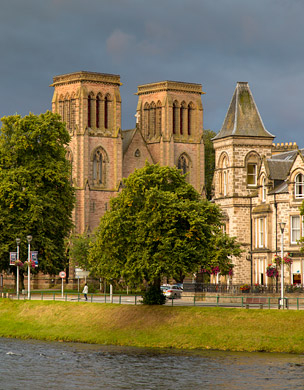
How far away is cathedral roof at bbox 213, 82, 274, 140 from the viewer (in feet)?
299

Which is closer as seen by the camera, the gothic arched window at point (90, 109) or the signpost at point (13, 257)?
the signpost at point (13, 257)

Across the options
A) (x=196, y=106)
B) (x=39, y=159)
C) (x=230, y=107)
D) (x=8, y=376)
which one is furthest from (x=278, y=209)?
(x=196, y=106)

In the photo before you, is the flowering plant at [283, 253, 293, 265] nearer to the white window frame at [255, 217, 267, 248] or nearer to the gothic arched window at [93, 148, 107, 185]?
the white window frame at [255, 217, 267, 248]

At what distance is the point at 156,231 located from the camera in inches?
2402

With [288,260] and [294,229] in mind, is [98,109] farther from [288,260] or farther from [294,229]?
[288,260]

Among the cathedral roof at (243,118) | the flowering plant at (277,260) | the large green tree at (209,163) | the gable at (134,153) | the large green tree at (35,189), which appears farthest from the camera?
the large green tree at (209,163)

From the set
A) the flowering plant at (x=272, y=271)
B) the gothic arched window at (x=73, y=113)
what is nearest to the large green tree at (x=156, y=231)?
the flowering plant at (x=272, y=271)

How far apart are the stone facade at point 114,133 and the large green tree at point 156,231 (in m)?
66.0

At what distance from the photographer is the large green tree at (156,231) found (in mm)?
60672

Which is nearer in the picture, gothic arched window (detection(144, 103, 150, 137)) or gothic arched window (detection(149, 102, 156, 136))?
gothic arched window (detection(149, 102, 156, 136))

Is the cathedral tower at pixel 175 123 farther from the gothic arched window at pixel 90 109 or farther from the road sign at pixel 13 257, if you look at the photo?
the road sign at pixel 13 257

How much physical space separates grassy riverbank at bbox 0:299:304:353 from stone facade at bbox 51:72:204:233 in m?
60.7

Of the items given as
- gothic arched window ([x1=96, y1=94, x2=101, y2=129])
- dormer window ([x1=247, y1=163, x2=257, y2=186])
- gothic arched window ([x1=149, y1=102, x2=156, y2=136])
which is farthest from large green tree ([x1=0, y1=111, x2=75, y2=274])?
gothic arched window ([x1=149, y1=102, x2=156, y2=136])

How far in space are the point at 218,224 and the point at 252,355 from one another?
44.6 feet
